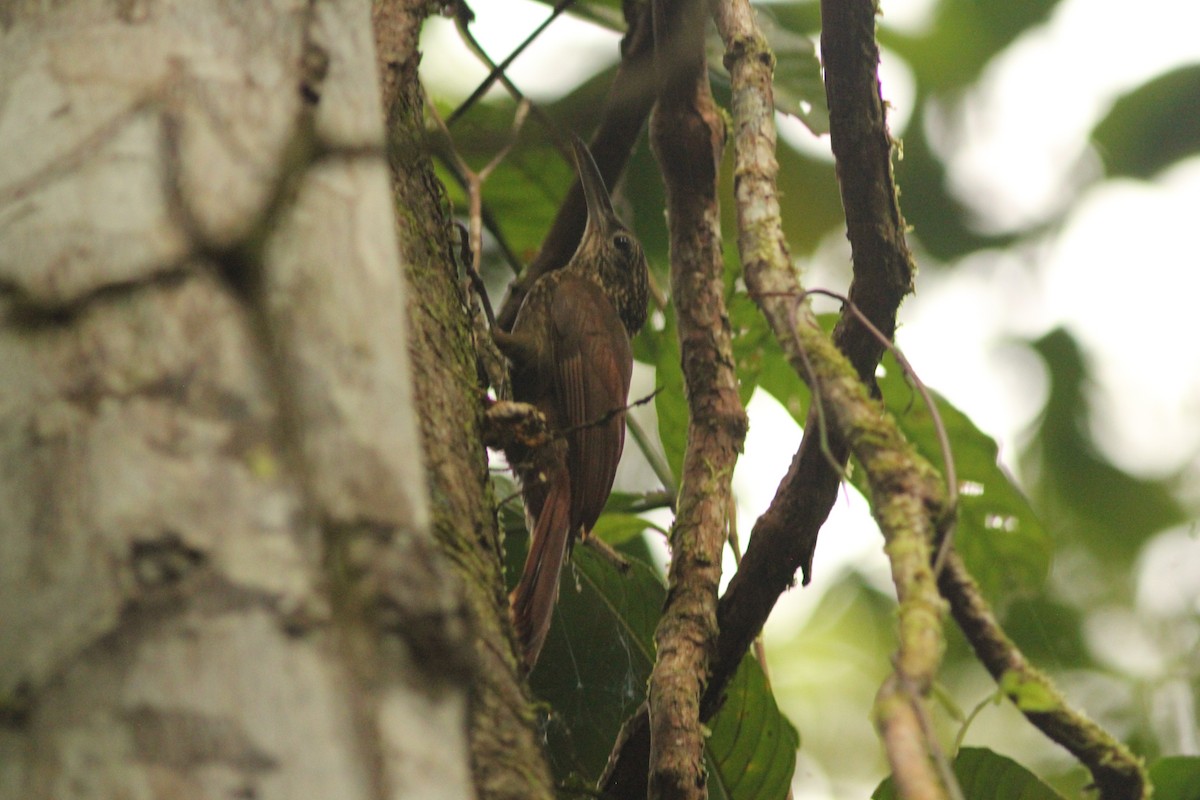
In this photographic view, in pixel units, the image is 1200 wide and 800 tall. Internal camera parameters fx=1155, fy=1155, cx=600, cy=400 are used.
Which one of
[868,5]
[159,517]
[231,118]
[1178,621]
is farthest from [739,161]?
[1178,621]

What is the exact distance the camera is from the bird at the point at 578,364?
2809 mm

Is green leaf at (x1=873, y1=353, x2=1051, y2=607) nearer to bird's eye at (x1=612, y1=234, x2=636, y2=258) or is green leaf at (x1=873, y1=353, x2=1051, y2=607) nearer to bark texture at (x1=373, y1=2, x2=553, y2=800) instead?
bird's eye at (x1=612, y1=234, x2=636, y2=258)

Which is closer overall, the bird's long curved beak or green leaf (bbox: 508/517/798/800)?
green leaf (bbox: 508/517/798/800)

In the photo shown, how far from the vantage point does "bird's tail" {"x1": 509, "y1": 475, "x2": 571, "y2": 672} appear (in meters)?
2.45

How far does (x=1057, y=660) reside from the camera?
479cm

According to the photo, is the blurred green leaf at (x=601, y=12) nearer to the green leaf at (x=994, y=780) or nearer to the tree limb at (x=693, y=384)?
the tree limb at (x=693, y=384)

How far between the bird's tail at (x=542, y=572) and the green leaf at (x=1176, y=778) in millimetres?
1215

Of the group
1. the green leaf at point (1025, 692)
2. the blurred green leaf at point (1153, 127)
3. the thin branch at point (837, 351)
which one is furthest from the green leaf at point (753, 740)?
the blurred green leaf at point (1153, 127)

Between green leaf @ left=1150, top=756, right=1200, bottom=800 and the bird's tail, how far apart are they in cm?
121

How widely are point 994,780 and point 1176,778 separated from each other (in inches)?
13.0

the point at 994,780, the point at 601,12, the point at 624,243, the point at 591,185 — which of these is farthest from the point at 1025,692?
the point at 624,243

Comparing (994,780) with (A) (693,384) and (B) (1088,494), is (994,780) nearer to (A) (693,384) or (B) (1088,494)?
(A) (693,384)

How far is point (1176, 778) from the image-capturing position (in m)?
2.17

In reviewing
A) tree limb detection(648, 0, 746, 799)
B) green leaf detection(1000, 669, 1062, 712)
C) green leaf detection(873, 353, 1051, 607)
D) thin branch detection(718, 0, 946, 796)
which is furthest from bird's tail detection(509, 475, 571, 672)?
green leaf detection(1000, 669, 1062, 712)
